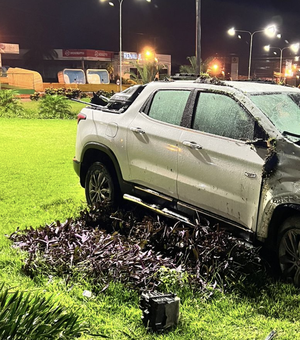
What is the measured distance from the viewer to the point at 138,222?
5.29m

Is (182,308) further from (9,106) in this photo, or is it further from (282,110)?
(9,106)

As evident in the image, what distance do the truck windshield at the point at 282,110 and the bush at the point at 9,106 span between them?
1912cm

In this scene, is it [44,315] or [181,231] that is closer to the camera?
[44,315]

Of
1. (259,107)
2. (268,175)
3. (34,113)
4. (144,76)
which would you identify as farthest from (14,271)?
(144,76)

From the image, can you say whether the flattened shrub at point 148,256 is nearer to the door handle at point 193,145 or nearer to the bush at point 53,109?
the door handle at point 193,145

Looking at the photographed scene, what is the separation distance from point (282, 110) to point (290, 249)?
4.71ft

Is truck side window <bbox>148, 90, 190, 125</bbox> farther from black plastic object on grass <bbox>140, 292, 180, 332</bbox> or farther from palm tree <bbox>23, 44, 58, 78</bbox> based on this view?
palm tree <bbox>23, 44, 58, 78</bbox>

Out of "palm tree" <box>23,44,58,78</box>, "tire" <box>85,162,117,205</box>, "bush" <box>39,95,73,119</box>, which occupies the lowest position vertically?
"bush" <box>39,95,73,119</box>

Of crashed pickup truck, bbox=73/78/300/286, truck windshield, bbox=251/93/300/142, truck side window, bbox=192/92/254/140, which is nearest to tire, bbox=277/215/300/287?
crashed pickup truck, bbox=73/78/300/286

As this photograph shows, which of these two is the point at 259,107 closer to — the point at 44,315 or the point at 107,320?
the point at 107,320

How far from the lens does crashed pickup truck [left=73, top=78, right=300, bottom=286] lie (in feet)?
13.1

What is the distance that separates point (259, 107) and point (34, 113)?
1956cm

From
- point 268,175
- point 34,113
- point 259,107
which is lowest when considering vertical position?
point 34,113

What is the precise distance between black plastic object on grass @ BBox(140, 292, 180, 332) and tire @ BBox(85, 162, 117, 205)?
8.00ft
